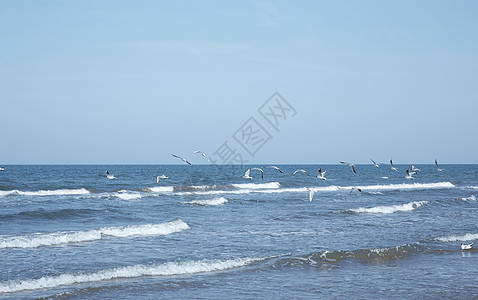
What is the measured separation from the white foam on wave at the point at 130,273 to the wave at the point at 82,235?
4927 millimetres

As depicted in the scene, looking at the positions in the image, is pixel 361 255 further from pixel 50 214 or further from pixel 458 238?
pixel 50 214

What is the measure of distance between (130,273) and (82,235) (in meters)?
5.98

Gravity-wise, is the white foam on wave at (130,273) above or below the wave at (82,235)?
below

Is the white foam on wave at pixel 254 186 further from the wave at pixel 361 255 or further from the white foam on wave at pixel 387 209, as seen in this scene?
the wave at pixel 361 255

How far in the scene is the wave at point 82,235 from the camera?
1661 centimetres

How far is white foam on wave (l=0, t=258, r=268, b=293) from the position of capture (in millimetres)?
11578

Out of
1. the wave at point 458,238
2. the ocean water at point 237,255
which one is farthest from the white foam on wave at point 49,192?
the wave at point 458,238

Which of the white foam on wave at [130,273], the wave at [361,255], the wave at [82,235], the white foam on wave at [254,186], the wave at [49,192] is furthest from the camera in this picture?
the white foam on wave at [254,186]

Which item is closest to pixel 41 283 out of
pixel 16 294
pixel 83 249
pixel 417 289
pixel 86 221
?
pixel 16 294

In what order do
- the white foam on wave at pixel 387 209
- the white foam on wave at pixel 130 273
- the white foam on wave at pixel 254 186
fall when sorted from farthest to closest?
the white foam on wave at pixel 254 186, the white foam on wave at pixel 387 209, the white foam on wave at pixel 130 273

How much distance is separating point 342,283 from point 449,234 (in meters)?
9.72

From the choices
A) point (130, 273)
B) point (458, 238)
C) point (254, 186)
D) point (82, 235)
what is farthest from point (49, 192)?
point (458, 238)

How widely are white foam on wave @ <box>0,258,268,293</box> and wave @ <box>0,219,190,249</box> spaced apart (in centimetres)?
493

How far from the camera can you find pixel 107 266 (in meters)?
13.7
